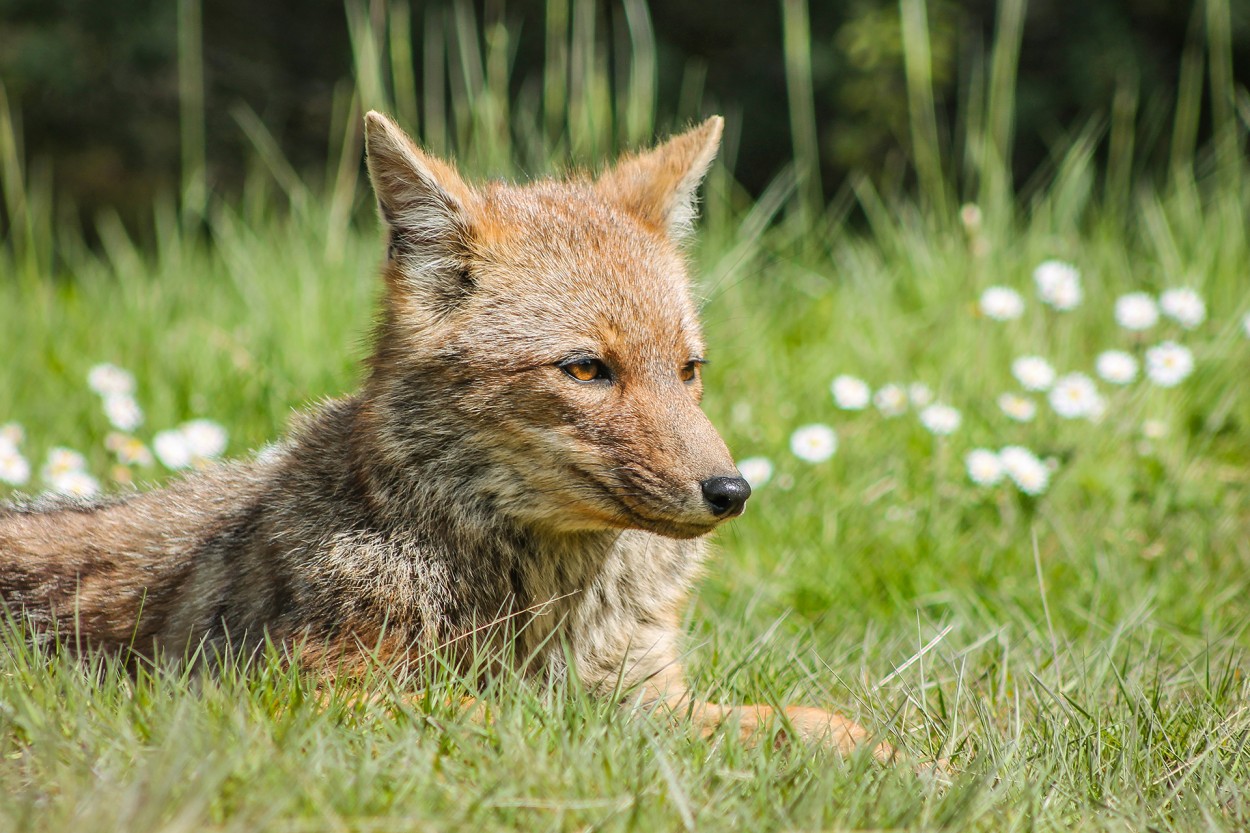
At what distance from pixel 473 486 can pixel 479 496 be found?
0.03m

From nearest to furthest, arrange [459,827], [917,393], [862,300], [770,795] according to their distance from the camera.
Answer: [459,827] < [770,795] < [917,393] < [862,300]

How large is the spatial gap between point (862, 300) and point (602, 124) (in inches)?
69.6

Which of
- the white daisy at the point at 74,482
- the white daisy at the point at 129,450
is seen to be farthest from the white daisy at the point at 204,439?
the white daisy at the point at 74,482

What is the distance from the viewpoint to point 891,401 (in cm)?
517

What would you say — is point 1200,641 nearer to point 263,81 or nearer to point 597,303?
point 597,303

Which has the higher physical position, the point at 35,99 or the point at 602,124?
the point at 35,99

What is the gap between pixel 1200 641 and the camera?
13.0 feet

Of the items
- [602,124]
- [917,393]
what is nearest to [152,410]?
[602,124]

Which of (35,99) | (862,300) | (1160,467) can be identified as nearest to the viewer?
(1160,467)

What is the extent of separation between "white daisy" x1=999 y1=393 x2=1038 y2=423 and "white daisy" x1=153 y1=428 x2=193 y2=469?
320 centimetres

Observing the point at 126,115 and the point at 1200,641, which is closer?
the point at 1200,641

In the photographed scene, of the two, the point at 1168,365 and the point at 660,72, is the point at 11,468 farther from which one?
the point at 660,72

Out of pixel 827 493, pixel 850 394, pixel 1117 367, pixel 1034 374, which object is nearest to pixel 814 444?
pixel 827 493

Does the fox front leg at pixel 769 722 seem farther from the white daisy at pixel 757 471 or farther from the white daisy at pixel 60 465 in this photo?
the white daisy at pixel 60 465
